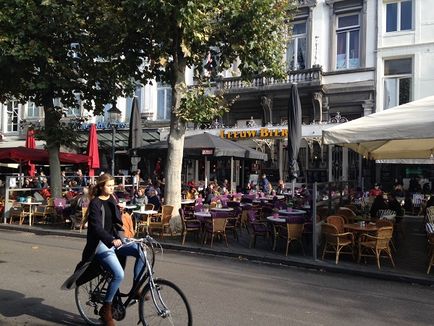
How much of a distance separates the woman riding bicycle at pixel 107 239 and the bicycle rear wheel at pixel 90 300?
0.30 metres

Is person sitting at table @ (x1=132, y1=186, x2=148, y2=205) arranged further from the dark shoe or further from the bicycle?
the dark shoe

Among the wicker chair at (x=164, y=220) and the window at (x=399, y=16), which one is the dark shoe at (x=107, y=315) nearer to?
the wicker chair at (x=164, y=220)

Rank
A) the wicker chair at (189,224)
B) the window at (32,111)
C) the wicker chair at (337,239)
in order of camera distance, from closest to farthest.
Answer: the wicker chair at (337,239) < the wicker chair at (189,224) < the window at (32,111)

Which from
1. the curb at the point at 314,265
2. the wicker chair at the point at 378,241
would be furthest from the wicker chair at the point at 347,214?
the curb at the point at 314,265

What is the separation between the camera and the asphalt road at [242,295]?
561 centimetres

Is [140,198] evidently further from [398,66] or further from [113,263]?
[398,66]

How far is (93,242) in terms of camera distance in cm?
486

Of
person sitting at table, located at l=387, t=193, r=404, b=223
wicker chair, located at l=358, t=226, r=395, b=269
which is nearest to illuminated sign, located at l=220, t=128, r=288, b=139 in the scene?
person sitting at table, located at l=387, t=193, r=404, b=223

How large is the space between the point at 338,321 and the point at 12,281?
486cm

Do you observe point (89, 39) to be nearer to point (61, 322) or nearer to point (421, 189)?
point (61, 322)

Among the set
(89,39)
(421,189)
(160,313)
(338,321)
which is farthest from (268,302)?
(421,189)

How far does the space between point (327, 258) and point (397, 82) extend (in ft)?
Answer: 45.9

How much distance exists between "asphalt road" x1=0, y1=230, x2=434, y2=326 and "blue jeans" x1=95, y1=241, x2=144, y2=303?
0.72 metres

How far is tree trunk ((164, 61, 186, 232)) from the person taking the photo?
12320mm
